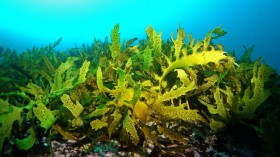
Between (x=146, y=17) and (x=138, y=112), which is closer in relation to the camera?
(x=138, y=112)

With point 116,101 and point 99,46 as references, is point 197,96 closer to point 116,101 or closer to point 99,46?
point 116,101

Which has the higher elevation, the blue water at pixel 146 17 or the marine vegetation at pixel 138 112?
the blue water at pixel 146 17

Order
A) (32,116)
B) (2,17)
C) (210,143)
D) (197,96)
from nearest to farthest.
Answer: (32,116)
(210,143)
(197,96)
(2,17)

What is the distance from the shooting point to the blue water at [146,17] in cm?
12406

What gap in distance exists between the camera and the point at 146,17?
169 meters

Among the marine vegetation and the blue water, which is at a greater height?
the blue water

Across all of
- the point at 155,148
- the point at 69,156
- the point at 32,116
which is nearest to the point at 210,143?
the point at 155,148

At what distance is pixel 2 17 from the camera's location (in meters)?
135

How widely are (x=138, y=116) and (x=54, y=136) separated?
2.19 feet

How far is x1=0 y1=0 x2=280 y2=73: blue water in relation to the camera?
407 ft

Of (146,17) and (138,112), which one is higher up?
(146,17)

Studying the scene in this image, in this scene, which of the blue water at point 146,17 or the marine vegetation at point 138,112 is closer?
the marine vegetation at point 138,112

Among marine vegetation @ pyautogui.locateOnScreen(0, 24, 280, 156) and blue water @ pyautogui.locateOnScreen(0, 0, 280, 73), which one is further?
blue water @ pyautogui.locateOnScreen(0, 0, 280, 73)

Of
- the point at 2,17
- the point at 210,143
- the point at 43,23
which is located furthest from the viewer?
the point at 43,23
